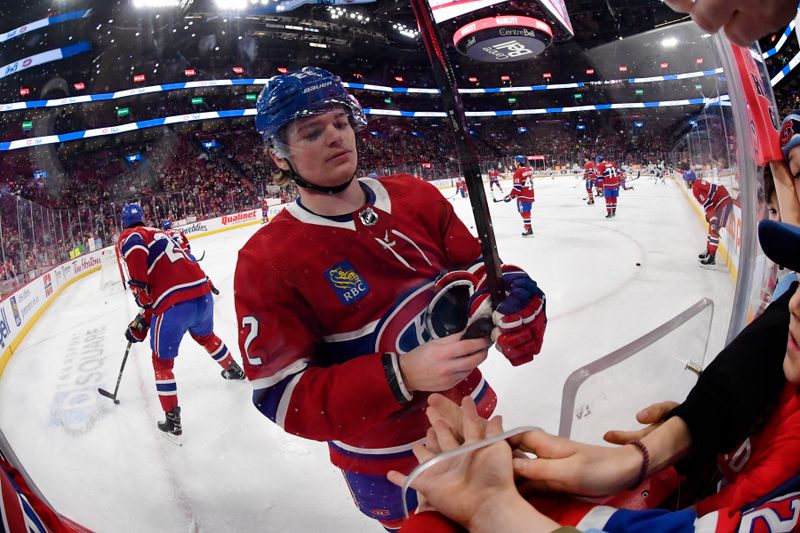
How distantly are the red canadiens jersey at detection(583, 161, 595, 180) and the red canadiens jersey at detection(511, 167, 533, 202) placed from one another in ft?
0.42

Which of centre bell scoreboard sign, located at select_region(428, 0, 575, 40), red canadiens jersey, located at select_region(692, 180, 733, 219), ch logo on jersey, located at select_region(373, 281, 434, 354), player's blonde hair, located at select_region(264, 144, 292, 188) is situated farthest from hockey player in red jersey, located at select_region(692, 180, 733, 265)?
player's blonde hair, located at select_region(264, 144, 292, 188)

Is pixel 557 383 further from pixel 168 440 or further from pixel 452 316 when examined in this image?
pixel 168 440

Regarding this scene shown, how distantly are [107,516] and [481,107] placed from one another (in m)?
0.89

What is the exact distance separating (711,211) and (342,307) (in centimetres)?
87

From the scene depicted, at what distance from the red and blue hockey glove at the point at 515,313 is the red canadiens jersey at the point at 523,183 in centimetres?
25

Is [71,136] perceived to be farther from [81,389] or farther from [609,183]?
[609,183]

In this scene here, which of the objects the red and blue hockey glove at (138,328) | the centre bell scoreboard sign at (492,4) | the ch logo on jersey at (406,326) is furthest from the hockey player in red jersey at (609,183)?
the red and blue hockey glove at (138,328)

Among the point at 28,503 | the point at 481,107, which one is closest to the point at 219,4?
the point at 481,107

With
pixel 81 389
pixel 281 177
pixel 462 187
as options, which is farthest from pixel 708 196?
pixel 81 389

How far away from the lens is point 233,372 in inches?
28.2

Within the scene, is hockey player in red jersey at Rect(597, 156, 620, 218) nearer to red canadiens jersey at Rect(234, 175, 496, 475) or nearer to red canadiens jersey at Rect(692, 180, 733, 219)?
red canadiens jersey at Rect(692, 180, 733, 219)

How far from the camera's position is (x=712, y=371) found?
759 millimetres

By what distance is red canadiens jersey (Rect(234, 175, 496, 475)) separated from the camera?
1.69 ft

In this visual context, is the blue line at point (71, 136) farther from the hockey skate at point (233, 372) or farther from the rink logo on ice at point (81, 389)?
the hockey skate at point (233, 372)
